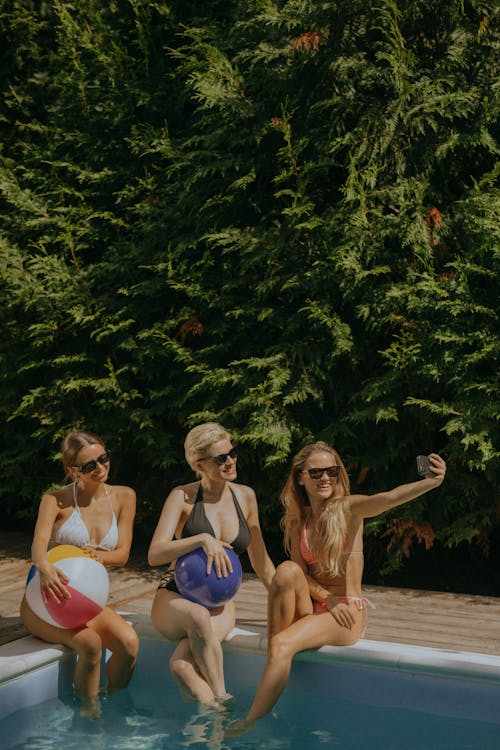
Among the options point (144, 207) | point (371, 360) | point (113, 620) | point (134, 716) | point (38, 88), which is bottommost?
point (134, 716)

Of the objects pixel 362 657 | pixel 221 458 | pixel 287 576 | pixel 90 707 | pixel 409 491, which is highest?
pixel 221 458

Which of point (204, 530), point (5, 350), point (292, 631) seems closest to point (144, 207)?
point (5, 350)

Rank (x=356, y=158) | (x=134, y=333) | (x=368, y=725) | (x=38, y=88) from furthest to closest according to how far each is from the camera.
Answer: (x=38, y=88) → (x=134, y=333) → (x=356, y=158) → (x=368, y=725)

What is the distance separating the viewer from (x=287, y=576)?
461cm

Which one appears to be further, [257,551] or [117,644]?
[257,551]

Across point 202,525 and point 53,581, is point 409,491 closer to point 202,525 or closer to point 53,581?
point 202,525

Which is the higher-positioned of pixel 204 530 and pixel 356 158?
pixel 356 158

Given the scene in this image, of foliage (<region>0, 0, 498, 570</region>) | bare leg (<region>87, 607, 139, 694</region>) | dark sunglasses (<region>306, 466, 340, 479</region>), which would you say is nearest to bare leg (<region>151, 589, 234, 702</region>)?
bare leg (<region>87, 607, 139, 694</region>)

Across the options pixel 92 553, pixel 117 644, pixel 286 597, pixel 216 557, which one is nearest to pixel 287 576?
pixel 286 597

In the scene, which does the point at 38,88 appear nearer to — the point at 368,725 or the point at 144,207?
the point at 144,207

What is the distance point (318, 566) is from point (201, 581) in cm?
63

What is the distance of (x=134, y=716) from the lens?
4.71m

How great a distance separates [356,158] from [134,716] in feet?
14.2

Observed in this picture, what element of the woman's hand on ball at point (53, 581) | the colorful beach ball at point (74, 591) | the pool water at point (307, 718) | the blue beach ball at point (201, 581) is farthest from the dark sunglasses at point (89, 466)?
the pool water at point (307, 718)
